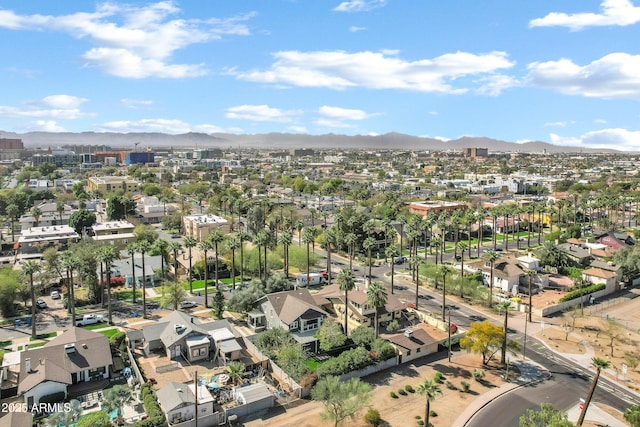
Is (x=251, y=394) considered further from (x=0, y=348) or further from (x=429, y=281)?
(x=429, y=281)

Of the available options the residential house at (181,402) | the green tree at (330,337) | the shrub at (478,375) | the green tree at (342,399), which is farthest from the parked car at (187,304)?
the shrub at (478,375)

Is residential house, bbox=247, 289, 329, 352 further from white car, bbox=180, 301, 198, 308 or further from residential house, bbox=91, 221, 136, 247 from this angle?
residential house, bbox=91, 221, 136, 247

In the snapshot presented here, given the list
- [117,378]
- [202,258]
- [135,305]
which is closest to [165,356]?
[117,378]

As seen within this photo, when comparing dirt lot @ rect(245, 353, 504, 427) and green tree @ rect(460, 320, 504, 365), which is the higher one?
green tree @ rect(460, 320, 504, 365)

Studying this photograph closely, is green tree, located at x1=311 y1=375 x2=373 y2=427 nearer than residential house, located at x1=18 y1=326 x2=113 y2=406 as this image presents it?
Yes

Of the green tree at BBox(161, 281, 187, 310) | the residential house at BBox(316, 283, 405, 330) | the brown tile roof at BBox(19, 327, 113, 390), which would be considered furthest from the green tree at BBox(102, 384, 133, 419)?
the residential house at BBox(316, 283, 405, 330)

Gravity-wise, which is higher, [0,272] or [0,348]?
[0,272]

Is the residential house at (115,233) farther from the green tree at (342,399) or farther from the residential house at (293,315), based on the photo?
the green tree at (342,399)
